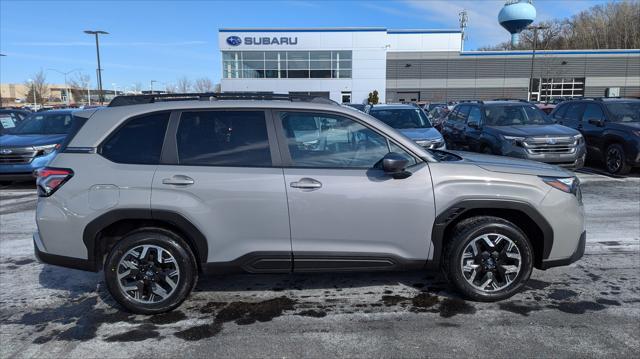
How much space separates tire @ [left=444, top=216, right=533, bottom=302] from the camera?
12.9 feet

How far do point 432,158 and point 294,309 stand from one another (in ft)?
5.88

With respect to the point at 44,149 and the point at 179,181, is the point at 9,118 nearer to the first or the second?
the point at 44,149

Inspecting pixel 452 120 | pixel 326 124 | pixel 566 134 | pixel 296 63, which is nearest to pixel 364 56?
pixel 296 63

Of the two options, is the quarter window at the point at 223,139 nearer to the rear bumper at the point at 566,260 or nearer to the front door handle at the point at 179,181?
the front door handle at the point at 179,181

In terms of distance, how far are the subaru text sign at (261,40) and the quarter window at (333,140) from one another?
50.2 m

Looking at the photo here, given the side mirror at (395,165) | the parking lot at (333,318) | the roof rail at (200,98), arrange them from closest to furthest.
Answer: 1. the parking lot at (333,318)
2. the side mirror at (395,165)
3. the roof rail at (200,98)

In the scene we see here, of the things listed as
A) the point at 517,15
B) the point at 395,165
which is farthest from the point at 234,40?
the point at 395,165

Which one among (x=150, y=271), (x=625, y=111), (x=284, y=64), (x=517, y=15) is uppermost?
(x=517, y=15)

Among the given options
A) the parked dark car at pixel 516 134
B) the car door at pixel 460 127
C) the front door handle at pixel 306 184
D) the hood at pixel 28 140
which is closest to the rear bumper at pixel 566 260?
the front door handle at pixel 306 184

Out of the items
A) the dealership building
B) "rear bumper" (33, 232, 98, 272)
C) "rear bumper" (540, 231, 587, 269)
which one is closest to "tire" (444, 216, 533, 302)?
"rear bumper" (540, 231, 587, 269)

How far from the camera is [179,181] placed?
3.74 meters

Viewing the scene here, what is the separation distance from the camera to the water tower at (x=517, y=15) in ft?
243

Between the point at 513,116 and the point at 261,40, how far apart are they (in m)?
44.4

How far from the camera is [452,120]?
13.4 meters
